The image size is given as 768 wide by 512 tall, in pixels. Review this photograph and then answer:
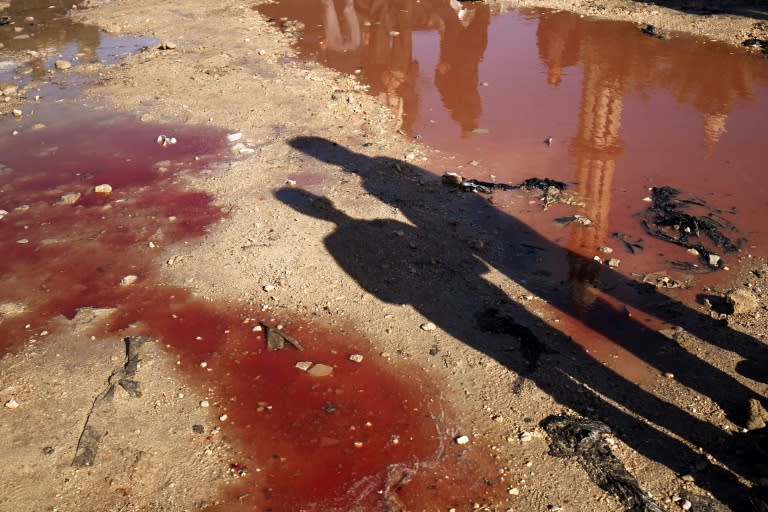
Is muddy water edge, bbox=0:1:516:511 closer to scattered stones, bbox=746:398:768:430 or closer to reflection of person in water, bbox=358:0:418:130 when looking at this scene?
scattered stones, bbox=746:398:768:430

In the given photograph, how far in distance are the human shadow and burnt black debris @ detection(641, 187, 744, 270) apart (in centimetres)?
97

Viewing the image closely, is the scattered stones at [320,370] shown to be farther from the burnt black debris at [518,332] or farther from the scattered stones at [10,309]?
the scattered stones at [10,309]

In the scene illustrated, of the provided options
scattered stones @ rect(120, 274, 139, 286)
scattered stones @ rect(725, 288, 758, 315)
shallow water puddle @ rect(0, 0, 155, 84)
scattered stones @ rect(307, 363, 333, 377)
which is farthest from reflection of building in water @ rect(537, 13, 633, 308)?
shallow water puddle @ rect(0, 0, 155, 84)

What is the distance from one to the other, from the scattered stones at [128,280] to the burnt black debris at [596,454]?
3864 mm

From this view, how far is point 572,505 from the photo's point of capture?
3.84m

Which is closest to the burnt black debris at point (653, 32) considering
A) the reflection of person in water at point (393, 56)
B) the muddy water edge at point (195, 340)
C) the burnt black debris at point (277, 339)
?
the reflection of person in water at point (393, 56)

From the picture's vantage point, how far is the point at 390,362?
4.97m

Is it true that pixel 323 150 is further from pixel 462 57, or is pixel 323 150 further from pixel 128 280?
pixel 462 57

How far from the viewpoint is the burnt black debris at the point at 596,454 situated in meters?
3.85

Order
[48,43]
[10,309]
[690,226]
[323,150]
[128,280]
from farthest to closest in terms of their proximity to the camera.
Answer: [48,43] < [323,150] < [690,226] < [128,280] < [10,309]

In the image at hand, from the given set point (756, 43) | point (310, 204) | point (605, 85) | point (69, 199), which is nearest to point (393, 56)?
point (605, 85)

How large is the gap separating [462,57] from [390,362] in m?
7.92

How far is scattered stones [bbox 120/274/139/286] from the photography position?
5875mm

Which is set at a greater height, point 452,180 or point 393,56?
point 393,56
